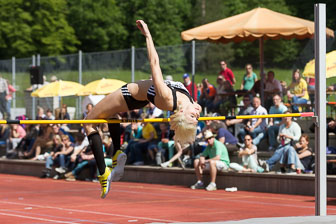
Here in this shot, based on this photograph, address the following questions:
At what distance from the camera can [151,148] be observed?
17.3 m

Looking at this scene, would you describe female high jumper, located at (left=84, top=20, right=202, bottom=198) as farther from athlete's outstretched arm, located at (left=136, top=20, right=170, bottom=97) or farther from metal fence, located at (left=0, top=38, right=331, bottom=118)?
metal fence, located at (left=0, top=38, right=331, bottom=118)

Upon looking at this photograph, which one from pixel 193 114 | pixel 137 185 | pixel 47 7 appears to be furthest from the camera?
pixel 47 7

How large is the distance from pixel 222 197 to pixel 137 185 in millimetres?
3154

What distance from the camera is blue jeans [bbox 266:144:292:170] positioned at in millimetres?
14678

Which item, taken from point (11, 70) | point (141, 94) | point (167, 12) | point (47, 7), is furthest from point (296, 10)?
point (141, 94)

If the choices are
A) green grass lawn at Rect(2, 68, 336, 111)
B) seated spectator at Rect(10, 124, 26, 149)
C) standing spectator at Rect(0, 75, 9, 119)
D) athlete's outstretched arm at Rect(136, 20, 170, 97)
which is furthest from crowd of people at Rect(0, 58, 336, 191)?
athlete's outstretched arm at Rect(136, 20, 170, 97)

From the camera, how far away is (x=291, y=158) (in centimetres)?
1459

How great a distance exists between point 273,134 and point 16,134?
843cm

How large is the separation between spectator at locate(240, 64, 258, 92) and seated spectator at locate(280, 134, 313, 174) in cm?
355

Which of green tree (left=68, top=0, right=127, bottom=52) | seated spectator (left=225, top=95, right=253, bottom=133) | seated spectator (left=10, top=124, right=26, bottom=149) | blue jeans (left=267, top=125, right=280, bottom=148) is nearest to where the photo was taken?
blue jeans (left=267, top=125, right=280, bottom=148)

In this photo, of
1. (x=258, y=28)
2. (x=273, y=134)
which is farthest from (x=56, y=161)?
(x=258, y=28)

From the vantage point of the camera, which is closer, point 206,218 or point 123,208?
point 206,218

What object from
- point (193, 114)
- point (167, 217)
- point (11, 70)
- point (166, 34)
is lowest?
point (167, 217)

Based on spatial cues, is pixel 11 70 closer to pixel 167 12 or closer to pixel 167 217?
pixel 167 217
